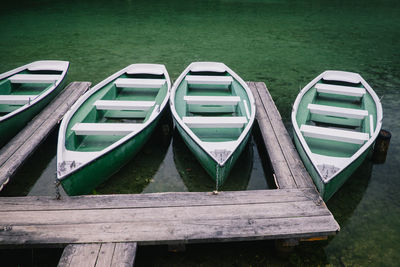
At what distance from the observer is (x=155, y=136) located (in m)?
5.78

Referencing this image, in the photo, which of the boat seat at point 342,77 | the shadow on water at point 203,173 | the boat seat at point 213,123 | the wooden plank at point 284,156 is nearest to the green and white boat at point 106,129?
the boat seat at point 213,123

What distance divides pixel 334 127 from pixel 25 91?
6.84 m

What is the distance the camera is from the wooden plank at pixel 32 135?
422 cm

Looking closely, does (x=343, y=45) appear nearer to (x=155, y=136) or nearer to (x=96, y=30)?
(x=155, y=136)

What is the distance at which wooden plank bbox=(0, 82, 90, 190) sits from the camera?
4216mm

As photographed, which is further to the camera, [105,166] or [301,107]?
[301,107]

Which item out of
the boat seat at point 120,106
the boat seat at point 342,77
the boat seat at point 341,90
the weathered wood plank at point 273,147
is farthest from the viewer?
the boat seat at point 342,77

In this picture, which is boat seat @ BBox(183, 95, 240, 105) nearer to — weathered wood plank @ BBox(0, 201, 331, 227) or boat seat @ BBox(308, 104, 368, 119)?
boat seat @ BBox(308, 104, 368, 119)

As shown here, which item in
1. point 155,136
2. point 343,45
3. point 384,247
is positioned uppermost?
point 343,45

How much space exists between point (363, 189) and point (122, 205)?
3648mm

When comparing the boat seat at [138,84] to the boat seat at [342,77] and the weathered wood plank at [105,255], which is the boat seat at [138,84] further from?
the weathered wood plank at [105,255]

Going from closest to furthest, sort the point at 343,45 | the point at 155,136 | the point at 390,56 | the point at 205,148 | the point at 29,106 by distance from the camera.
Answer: the point at 205,148 < the point at 29,106 < the point at 155,136 < the point at 390,56 < the point at 343,45

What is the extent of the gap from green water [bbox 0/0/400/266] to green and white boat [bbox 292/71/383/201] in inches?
24.0

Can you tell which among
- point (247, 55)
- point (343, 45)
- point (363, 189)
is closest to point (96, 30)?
point (247, 55)
